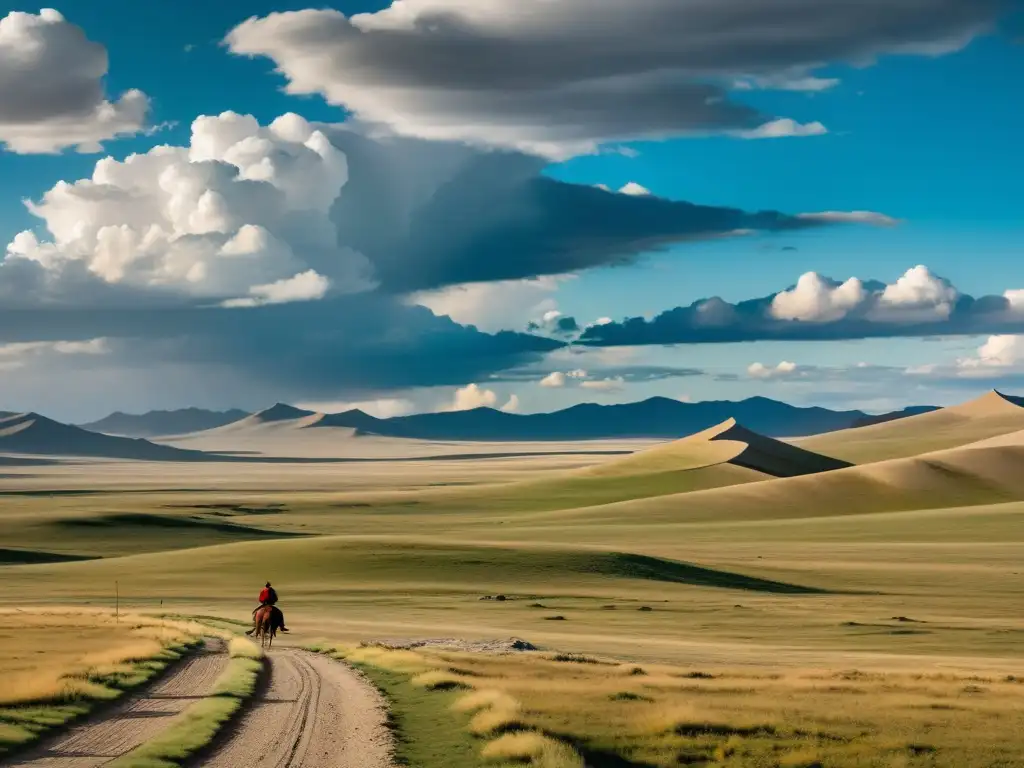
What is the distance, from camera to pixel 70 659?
39344mm

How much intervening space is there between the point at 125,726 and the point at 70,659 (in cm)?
1571

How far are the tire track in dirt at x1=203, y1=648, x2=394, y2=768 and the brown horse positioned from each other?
11549mm

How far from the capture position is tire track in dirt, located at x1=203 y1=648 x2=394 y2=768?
Result: 69.4 ft

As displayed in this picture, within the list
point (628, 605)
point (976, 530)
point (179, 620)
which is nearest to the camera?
point (179, 620)

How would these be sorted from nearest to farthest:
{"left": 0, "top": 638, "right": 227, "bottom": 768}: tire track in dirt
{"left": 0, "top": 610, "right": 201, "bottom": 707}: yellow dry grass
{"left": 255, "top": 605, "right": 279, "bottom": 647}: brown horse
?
{"left": 0, "top": 638, "right": 227, "bottom": 768}: tire track in dirt < {"left": 0, "top": 610, "right": 201, "bottom": 707}: yellow dry grass < {"left": 255, "top": 605, "right": 279, "bottom": 647}: brown horse

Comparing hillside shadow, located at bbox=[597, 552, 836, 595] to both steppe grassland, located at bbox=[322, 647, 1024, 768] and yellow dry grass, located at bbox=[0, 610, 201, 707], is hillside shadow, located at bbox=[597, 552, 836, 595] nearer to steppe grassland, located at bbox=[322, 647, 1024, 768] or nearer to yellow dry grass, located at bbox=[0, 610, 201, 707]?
yellow dry grass, located at bbox=[0, 610, 201, 707]

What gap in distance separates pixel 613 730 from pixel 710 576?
8222 centimetres

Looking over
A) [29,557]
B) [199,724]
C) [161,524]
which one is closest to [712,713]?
[199,724]

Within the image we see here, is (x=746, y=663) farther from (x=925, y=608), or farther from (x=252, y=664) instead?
(x=925, y=608)

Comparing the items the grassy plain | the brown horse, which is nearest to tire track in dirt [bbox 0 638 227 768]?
the grassy plain

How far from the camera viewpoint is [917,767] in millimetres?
22125

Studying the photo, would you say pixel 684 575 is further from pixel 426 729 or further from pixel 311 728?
pixel 311 728

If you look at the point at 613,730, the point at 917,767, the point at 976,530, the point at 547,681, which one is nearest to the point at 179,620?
the point at 547,681

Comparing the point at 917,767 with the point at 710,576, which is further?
the point at 710,576
